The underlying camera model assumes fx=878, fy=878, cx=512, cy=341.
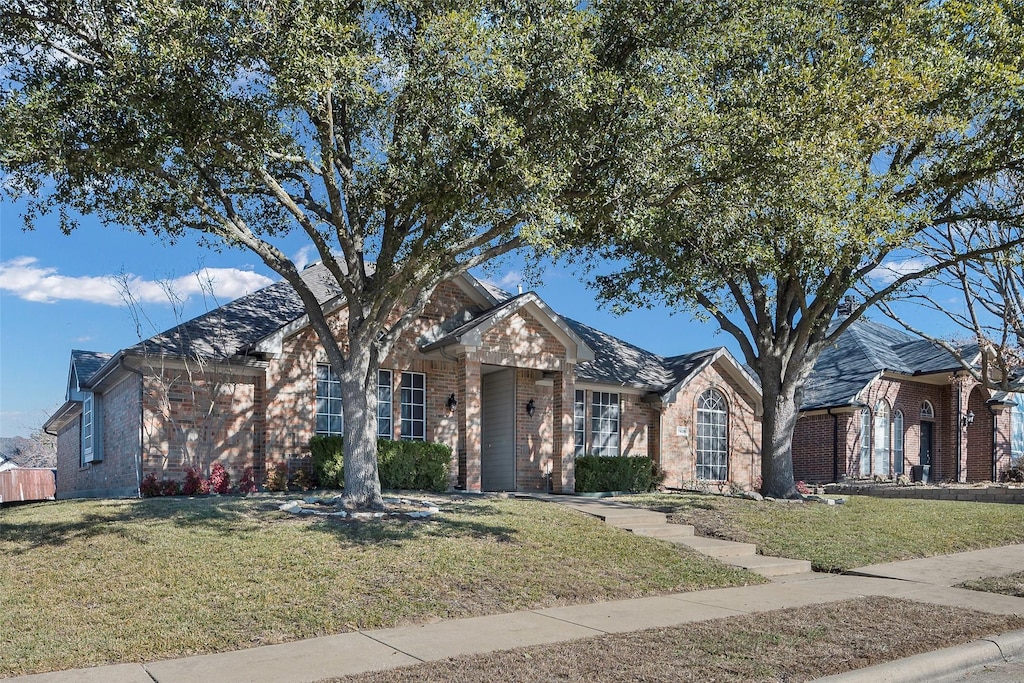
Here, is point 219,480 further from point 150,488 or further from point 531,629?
point 531,629

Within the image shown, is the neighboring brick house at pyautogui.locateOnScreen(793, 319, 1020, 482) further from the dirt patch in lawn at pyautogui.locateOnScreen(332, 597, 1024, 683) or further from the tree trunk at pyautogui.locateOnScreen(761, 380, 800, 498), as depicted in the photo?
the dirt patch in lawn at pyautogui.locateOnScreen(332, 597, 1024, 683)

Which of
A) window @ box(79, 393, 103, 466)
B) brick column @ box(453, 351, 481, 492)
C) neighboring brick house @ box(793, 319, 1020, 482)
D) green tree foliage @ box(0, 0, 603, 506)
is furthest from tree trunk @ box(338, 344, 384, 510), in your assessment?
neighboring brick house @ box(793, 319, 1020, 482)

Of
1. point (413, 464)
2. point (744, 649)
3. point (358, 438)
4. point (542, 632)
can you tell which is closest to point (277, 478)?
point (413, 464)

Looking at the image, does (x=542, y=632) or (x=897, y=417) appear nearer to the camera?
(x=542, y=632)

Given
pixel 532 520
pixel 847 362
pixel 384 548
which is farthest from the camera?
pixel 847 362

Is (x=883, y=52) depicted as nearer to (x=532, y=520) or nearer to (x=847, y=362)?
(x=532, y=520)

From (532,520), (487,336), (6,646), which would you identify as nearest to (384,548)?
(532,520)

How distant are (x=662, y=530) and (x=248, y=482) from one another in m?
7.88

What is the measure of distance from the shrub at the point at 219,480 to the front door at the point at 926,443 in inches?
886

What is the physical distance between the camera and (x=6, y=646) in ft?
23.6

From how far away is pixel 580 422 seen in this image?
70.8ft

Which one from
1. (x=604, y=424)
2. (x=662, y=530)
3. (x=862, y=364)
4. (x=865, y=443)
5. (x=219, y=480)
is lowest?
(x=662, y=530)

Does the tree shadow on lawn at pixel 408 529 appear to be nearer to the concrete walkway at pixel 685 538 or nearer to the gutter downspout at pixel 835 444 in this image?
the concrete walkway at pixel 685 538

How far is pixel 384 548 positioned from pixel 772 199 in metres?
7.03
